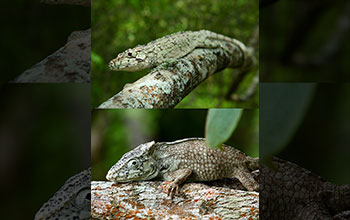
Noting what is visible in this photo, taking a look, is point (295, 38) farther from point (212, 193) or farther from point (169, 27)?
point (169, 27)

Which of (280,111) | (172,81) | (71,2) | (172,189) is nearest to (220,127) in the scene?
(280,111)

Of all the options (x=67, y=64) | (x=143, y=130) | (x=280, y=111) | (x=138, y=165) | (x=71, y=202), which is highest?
(x=67, y=64)

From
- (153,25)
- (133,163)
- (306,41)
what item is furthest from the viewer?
(153,25)

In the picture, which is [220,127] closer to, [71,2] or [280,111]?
[280,111]

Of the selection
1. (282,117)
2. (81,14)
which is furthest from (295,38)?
(81,14)

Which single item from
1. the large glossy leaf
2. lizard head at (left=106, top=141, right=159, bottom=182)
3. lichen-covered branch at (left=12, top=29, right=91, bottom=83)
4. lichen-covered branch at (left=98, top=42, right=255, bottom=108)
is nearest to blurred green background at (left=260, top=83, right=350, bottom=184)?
the large glossy leaf

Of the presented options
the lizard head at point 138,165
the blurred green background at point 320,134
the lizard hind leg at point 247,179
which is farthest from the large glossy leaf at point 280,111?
the lizard head at point 138,165
